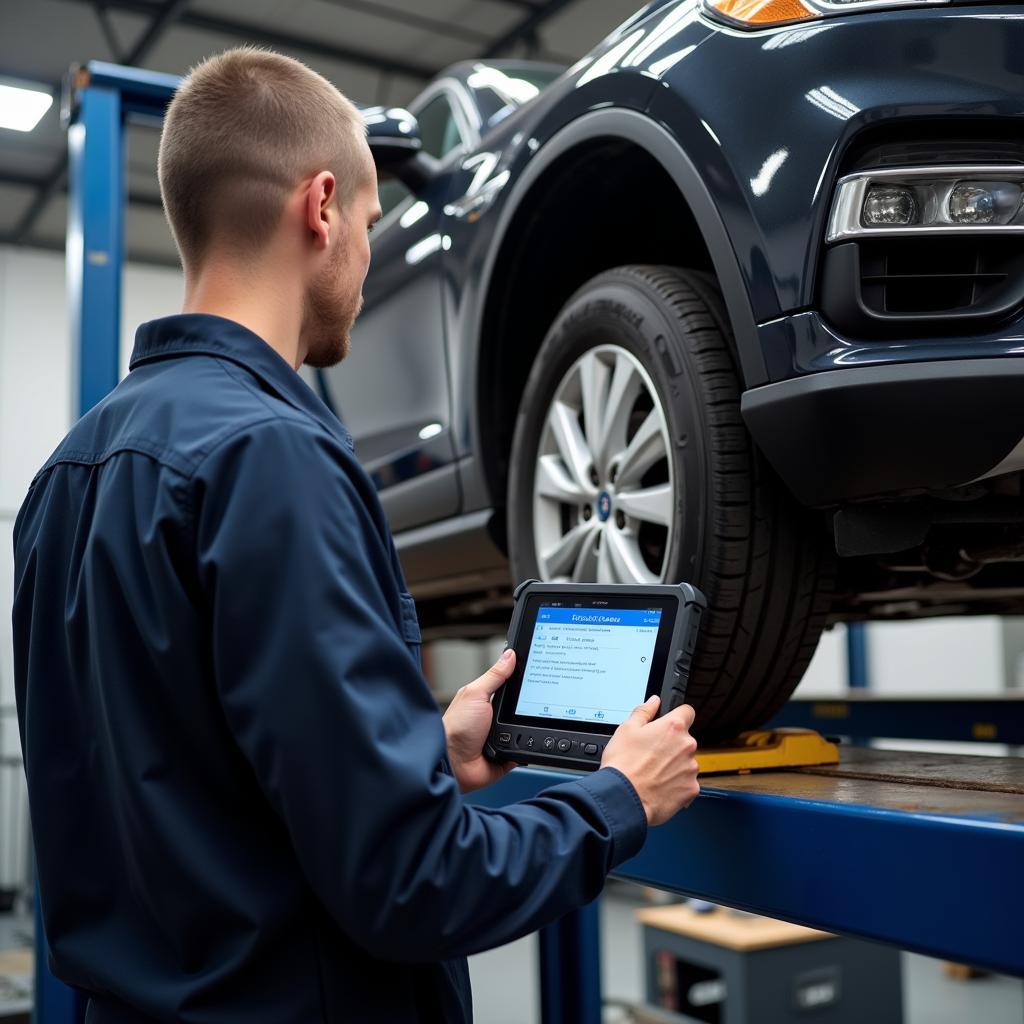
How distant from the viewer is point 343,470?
842 millimetres

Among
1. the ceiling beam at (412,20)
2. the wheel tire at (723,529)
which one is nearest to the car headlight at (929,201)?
the wheel tire at (723,529)

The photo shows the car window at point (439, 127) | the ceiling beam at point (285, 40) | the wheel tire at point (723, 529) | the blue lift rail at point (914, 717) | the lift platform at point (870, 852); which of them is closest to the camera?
the lift platform at point (870, 852)

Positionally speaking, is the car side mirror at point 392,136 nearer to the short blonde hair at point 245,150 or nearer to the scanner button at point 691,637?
the short blonde hair at point 245,150

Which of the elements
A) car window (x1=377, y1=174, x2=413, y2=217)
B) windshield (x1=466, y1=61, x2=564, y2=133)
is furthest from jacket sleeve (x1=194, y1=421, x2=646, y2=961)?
car window (x1=377, y1=174, x2=413, y2=217)

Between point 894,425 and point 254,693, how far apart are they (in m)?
0.71

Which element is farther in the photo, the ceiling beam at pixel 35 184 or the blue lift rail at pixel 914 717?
the ceiling beam at pixel 35 184

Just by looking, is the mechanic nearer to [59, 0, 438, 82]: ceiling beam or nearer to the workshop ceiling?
the workshop ceiling

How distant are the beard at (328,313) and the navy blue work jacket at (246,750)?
9 cm

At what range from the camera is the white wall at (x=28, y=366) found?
8.27m

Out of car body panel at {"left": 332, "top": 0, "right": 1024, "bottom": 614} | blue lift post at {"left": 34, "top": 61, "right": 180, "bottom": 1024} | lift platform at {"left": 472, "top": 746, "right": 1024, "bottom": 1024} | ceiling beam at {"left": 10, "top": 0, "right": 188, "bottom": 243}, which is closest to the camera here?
lift platform at {"left": 472, "top": 746, "right": 1024, "bottom": 1024}

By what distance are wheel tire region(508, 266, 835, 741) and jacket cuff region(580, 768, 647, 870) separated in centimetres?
41

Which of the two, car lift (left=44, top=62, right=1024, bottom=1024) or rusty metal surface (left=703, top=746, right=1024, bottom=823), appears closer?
car lift (left=44, top=62, right=1024, bottom=1024)

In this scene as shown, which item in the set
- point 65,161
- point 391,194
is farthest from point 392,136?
point 65,161

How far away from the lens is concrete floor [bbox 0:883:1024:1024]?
15.0 feet
